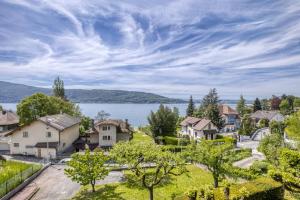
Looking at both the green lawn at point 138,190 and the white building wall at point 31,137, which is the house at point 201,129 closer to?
the green lawn at point 138,190

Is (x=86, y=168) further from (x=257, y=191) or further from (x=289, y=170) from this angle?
(x=289, y=170)

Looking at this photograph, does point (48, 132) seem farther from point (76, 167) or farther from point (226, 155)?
point (226, 155)

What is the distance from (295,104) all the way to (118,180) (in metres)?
100

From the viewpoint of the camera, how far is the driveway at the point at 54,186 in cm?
2641

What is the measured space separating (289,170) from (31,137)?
41.7 meters

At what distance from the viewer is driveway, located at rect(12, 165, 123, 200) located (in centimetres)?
2641

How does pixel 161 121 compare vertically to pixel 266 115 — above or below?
above

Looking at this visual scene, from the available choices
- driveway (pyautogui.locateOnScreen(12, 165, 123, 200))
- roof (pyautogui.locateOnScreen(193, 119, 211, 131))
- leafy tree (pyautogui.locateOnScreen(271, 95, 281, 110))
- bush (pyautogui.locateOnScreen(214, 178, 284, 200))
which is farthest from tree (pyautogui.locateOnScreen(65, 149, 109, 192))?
leafy tree (pyautogui.locateOnScreen(271, 95, 281, 110))

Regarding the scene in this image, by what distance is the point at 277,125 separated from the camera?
202 feet

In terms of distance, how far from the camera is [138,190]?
88.2 feet

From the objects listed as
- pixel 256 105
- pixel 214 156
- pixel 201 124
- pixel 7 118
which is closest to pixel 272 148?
pixel 214 156

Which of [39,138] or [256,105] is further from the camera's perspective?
[256,105]

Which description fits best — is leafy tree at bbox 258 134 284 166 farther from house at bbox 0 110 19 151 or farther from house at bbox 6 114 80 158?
house at bbox 0 110 19 151

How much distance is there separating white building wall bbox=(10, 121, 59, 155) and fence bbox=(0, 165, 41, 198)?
503 inches
